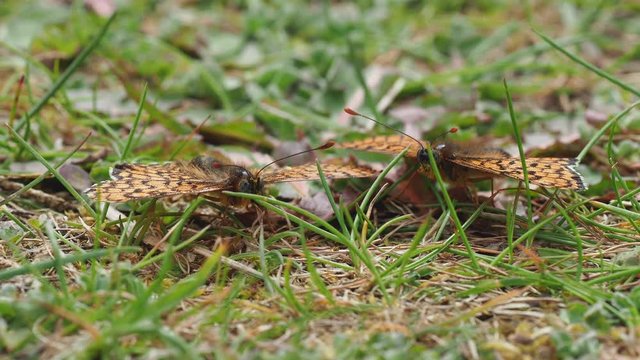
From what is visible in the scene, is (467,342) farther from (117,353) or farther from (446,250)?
(117,353)

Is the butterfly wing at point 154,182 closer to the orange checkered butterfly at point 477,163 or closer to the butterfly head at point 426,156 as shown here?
the orange checkered butterfly at point 477,163

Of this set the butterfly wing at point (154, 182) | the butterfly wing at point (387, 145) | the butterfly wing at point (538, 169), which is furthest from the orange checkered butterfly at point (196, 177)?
the butterfly wing at point (538, 169)

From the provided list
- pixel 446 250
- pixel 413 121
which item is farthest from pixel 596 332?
pixel 413 121

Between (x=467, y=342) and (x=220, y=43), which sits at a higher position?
(x=220, y=43)

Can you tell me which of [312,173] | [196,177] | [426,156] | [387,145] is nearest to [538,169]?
[426,156]

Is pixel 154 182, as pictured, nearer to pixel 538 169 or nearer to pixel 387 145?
pixel 387 145

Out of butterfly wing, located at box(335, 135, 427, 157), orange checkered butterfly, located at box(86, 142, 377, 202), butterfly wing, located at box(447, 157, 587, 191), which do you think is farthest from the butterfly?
butterfly wing, located at box(447, 157, 587, 191)

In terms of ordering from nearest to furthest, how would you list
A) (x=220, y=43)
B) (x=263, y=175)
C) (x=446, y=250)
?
(x=446, y=250) < (x=263, y=175) < (x=220, y=43)
